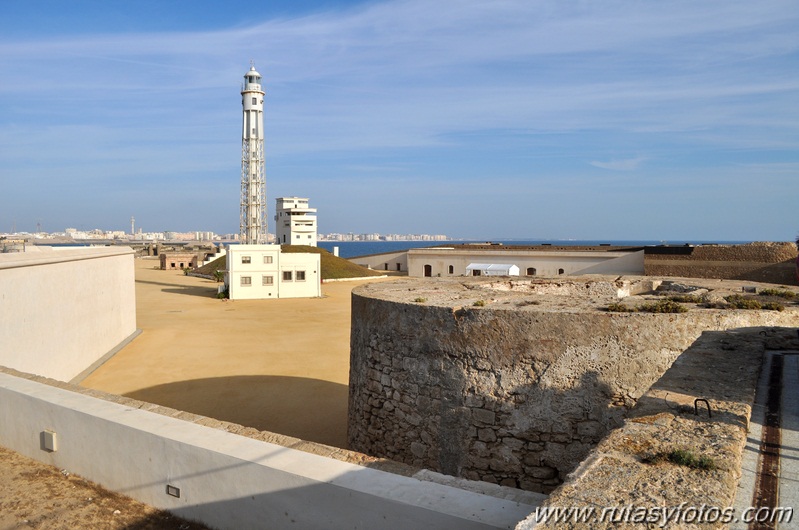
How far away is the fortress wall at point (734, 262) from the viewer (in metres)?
28.9

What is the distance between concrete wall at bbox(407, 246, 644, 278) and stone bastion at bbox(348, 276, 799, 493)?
2822 cm

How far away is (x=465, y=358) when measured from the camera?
867 centimetres

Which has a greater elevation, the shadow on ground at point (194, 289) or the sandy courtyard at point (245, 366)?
the shadow on ground at point (194, 289)

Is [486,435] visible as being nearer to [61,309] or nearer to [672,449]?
[672,449]

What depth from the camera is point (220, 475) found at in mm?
5383

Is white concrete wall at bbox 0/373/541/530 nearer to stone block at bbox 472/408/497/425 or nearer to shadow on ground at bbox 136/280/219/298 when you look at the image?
stone block at bbox 472/408/497/425

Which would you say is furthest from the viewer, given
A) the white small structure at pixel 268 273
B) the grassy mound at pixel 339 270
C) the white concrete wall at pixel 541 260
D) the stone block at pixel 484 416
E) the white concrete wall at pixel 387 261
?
the white concrete wall at pixel 387 261

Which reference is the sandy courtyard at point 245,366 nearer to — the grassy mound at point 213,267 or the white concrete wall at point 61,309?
the white concrete wall at point 61,309

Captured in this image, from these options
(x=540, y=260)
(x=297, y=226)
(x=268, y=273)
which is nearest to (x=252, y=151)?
(x=297, y=226)

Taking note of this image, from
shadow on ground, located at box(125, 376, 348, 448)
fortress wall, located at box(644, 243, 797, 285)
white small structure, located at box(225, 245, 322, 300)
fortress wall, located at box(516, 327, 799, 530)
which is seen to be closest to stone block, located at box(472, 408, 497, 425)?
fortress wall, located at box(516, 327, 799, 530)

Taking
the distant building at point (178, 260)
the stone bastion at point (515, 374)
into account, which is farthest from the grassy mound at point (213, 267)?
the stone bastion at point (515, 374)

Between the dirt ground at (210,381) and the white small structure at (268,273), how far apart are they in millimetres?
3351

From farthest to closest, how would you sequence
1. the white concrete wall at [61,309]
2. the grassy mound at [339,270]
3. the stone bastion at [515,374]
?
the grassy mound at [339,270] → the white concrete wall at [61,309] → the stone bastion at [515,374]

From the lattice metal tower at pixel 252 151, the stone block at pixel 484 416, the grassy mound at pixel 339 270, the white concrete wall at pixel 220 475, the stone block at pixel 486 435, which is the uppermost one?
the lattice metal tower at pixel 252 151
